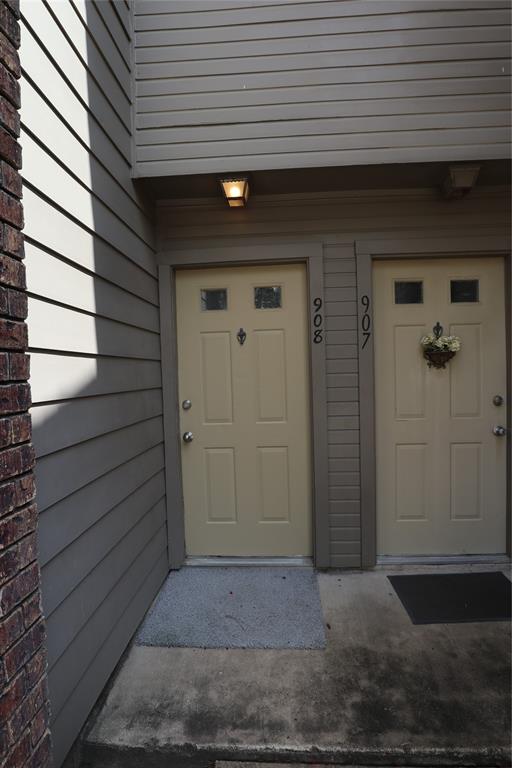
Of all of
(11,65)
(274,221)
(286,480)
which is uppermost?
(274,221)

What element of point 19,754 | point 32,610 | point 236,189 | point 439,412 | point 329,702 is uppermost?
point 236,189

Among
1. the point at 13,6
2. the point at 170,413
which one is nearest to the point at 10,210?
the point at 13,6

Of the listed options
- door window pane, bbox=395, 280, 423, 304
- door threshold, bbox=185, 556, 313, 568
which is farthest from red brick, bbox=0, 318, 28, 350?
door window pane, bbox=395, 280, 423, 304

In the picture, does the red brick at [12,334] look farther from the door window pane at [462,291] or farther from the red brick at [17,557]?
the door window pane at [462,291]

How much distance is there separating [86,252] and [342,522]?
219 centimetres

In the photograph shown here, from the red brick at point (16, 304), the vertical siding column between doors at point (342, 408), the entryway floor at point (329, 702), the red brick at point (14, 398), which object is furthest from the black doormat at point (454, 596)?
the red brick at point (16, 304)

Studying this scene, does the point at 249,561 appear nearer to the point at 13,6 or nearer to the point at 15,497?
the point at 15,497

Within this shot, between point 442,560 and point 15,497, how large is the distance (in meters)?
2.73

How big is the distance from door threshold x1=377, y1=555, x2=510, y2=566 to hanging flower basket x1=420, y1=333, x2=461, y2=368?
4.23 feet

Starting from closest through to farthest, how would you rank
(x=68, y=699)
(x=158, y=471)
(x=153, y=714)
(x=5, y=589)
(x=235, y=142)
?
(x=5, y=589), (x=68, y=699), (x=153, y=714), (x=235, y=142), (x=158, y=471)

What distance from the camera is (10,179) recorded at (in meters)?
1.02

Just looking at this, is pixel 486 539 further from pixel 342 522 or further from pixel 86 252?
pixel 86 252

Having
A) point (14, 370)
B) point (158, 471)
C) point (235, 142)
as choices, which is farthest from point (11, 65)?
point (158, 471)

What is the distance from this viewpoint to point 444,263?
2809 mm
